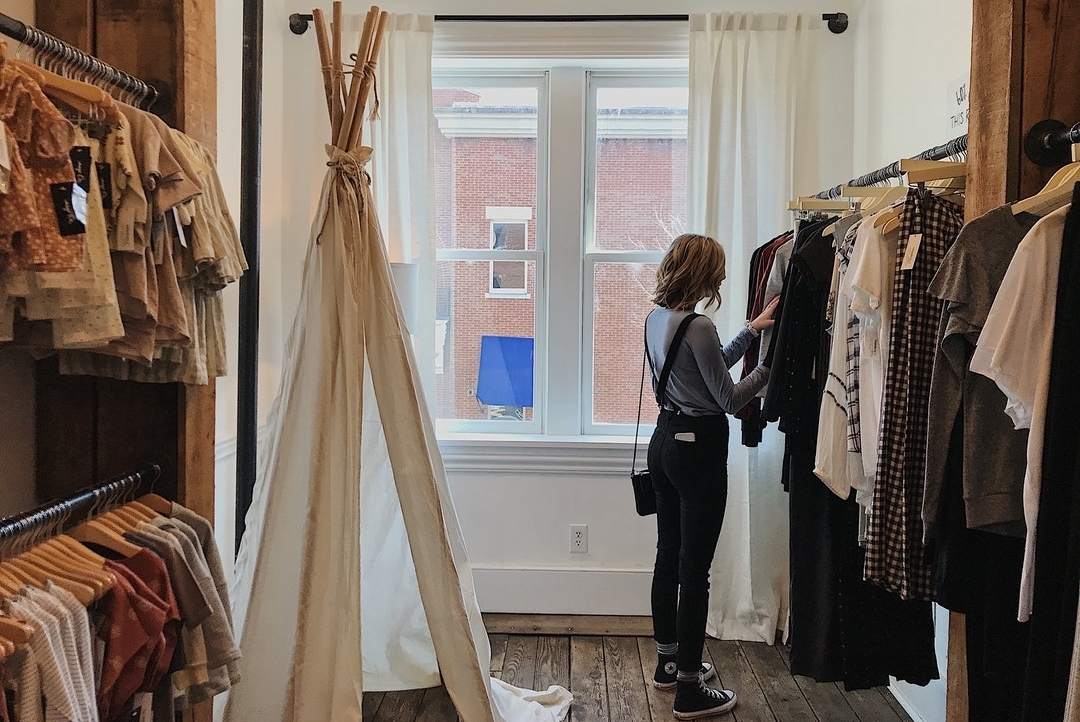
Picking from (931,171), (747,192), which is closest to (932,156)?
(931,171)

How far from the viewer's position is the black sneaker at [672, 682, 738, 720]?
2.42 meters

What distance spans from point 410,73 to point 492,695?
222 centimetres

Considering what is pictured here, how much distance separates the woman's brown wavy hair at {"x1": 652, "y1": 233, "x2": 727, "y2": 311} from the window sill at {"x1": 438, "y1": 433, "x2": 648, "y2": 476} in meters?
0.95

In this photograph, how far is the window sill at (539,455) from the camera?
124 inches

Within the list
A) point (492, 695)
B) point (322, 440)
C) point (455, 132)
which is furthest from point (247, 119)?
point (492, 695)

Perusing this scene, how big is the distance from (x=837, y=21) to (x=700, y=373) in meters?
1.63

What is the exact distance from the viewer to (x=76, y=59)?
136 centimetres

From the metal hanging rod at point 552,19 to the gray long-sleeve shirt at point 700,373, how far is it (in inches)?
52.4

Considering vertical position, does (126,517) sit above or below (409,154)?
below

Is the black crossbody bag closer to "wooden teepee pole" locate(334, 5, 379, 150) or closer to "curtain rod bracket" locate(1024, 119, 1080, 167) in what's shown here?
"curtain rod bracket" locate(1024, 119, 1080, 167)

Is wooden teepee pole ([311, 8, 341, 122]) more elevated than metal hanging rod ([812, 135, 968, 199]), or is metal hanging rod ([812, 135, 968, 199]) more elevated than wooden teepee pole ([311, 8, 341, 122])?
wooden teepee pole ([311, 8, 341, 122])

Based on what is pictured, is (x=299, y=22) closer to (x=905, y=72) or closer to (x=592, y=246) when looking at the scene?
(x=592, y=246)

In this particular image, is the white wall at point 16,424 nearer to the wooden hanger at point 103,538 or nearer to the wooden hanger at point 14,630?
the wooden hanger at point 103,538

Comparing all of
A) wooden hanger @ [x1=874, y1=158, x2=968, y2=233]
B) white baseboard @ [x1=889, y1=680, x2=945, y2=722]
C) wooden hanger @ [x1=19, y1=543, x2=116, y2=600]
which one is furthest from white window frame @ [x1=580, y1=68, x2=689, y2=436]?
wooden hanger @ [x1=19, y1=543, x2=116, y2=600]
